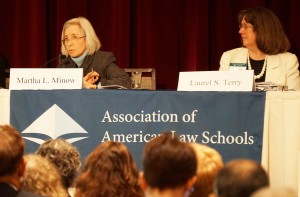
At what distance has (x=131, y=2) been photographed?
6254 millimetres

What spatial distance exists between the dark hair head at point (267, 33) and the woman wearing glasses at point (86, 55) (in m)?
0.99

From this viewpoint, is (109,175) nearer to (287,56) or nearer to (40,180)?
(40,180)

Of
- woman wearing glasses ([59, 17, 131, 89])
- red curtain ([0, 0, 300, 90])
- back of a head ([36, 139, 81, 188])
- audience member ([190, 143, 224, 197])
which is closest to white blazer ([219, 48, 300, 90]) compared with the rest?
woman wearing glasses ([59, 17, 131, 89])

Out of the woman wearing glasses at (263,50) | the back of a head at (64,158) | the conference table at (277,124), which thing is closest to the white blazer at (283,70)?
the woman wearing glasses at (263,50)

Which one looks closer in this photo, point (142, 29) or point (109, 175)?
point (109, 175)

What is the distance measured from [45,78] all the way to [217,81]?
1.00m

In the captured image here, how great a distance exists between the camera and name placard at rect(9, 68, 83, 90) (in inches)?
155

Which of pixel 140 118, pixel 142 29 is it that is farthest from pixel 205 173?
pixel 142 29

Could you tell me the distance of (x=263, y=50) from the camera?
4887 mm

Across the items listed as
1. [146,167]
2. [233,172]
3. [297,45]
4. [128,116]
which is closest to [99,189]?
[146,167]

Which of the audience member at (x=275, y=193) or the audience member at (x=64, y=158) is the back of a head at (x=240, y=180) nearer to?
the audience member at (x=275, y=193)

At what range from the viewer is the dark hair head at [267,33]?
487cm

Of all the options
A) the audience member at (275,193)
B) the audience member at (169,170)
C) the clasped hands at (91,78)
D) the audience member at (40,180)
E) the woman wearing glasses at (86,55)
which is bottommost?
the audience member at (40,180)

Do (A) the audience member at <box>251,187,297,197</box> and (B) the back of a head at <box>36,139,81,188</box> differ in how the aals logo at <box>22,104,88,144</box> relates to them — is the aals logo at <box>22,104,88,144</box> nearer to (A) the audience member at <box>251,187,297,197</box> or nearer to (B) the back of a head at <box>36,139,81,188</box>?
(B) the back of a head at <box>36,139,81,188</box>
